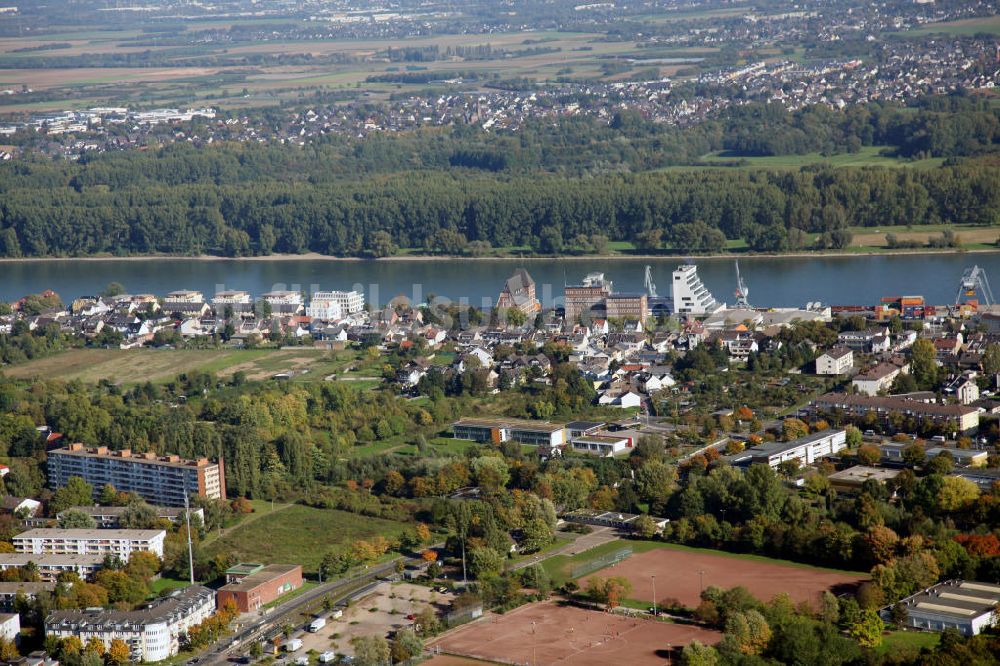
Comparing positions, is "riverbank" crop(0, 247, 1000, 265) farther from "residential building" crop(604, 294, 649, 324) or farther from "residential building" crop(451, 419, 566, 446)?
"residential building" crop(451, 419, 566, 446)

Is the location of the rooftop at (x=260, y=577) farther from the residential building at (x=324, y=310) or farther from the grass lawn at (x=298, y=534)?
the residential building at (x=324, y=310)

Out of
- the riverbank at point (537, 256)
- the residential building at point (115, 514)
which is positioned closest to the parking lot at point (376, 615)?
the residential building at point (115, 514)

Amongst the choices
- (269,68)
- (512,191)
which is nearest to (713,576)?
(512,191)

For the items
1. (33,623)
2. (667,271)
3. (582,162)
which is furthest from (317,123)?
(33,623)

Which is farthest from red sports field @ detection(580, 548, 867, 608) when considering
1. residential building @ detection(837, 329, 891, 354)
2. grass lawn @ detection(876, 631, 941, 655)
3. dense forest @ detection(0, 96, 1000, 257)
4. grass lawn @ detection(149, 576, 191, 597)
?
dense forest @ detection(0, 96, 1000, 257)

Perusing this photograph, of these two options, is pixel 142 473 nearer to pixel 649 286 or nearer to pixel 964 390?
pixel 964 390
